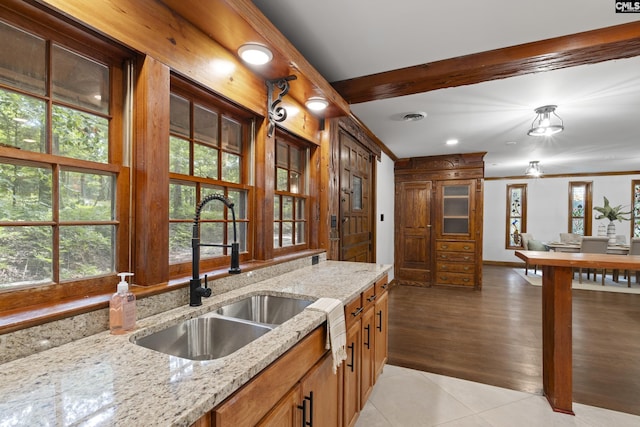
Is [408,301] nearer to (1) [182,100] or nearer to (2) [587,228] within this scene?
(1) [182,100]

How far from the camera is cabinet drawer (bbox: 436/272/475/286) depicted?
17.6ft

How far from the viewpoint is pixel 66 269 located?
1081 millimetres

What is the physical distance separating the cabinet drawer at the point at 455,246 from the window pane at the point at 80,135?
215 inches

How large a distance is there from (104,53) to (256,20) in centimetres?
66

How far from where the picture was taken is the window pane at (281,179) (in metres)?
2.35

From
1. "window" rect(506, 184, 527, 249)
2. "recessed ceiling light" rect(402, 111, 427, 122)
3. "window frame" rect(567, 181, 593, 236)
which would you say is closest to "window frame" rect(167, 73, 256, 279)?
"recessed ceiling light" rect(402, 111, 427, 122)

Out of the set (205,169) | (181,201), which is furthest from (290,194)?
(181,201)

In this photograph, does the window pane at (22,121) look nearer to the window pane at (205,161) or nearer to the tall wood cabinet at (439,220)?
the window pane at (205,161)

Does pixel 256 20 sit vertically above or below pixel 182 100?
above

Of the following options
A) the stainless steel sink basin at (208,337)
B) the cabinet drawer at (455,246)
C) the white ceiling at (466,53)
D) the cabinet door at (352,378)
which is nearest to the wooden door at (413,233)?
the cabinet drawer at (455,246)

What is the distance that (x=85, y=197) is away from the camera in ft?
3.73

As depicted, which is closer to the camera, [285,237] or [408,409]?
[408,409]

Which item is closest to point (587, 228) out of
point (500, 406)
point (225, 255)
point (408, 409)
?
point (500, 406)

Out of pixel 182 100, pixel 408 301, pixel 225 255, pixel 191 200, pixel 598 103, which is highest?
pixel 598 103
